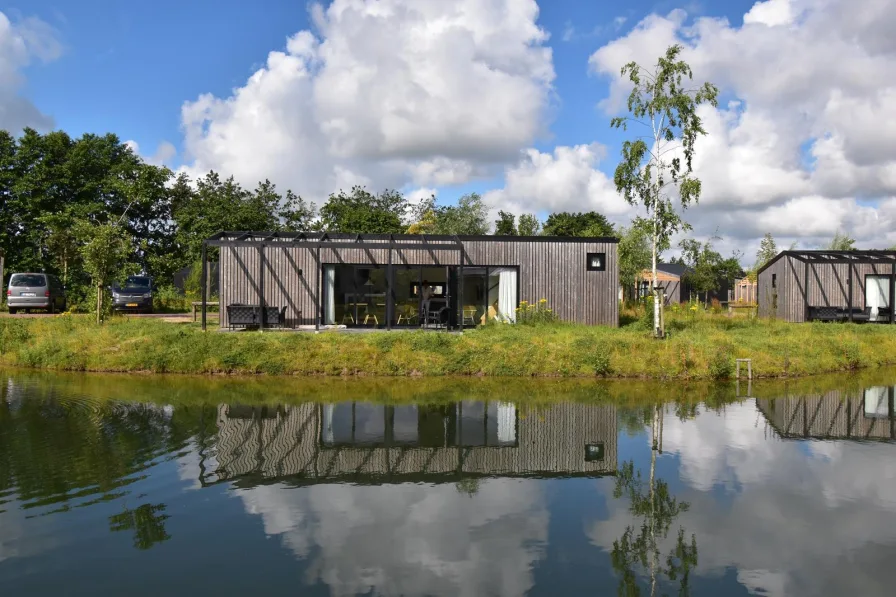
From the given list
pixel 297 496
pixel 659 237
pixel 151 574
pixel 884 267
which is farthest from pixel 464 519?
pixel 884 267

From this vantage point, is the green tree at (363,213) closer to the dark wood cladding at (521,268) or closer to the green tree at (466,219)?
the green tree at (466,219)

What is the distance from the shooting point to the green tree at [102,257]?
17.9m

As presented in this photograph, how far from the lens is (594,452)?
832 cm

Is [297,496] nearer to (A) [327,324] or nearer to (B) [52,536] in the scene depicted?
(B) [52,536]

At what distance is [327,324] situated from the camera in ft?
62.3

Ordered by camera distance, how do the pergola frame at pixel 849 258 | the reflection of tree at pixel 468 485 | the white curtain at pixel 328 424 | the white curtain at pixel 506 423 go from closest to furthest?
the reflection of tree at pixel 468 485 → the white curtain at pixel 328 424 → the white curtain at pixel 506 423 → the pergola frame at pixel 849 258

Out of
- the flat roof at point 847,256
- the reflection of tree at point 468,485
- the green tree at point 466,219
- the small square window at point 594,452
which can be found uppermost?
the green tree at point 466,219

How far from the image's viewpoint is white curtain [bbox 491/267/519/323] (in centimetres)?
1956

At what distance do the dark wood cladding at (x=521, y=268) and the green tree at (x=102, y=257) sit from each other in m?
4.14

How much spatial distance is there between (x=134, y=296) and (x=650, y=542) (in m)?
24.2

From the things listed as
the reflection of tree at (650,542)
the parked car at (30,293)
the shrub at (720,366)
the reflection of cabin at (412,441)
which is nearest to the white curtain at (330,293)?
the reflection of cabin at (412,441)

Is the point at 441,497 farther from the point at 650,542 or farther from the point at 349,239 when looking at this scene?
the point at 349,239

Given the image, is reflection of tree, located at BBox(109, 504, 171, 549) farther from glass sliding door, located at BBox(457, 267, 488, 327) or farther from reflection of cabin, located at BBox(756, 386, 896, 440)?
glass sliding door, located at BBox(457, 267, 488, 327)

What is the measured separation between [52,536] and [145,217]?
141ft
